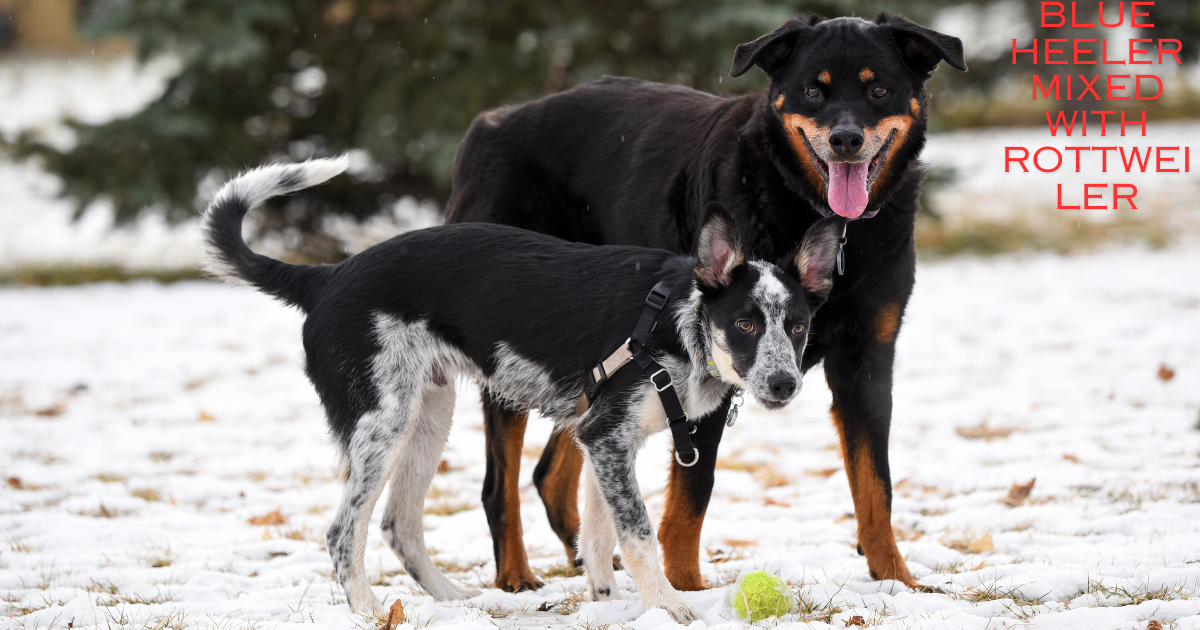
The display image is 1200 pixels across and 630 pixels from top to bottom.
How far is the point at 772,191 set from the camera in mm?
3873

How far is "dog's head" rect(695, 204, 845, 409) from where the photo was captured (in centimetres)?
340

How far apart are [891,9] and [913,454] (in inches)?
246

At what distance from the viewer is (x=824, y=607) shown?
356cm

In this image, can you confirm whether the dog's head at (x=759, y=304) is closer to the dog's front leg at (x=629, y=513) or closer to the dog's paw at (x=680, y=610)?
the dog's front leg at (x=629, y=513)

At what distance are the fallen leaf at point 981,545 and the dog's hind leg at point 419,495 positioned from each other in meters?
2.11

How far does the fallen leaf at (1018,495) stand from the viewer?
5.00 meters

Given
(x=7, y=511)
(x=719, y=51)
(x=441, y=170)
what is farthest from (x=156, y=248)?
(x=7, y=511)

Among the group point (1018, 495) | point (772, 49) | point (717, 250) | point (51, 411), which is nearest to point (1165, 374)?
point (1018, 495)

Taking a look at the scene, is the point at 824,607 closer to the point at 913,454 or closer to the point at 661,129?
the point at 661,129

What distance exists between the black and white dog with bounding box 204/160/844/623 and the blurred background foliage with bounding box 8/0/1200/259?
6910 mm

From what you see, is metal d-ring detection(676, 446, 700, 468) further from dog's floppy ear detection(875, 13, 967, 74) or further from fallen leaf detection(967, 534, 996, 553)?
dog's floppy ear detection(875, 13, 967, 74)

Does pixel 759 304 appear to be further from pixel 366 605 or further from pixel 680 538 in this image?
pixel 366 605

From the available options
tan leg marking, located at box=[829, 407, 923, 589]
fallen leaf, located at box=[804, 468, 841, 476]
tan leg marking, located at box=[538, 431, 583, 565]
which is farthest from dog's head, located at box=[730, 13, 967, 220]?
fallen leaf, located at box=[804, 468, 841, 476]

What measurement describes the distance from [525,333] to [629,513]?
0.77 meters
